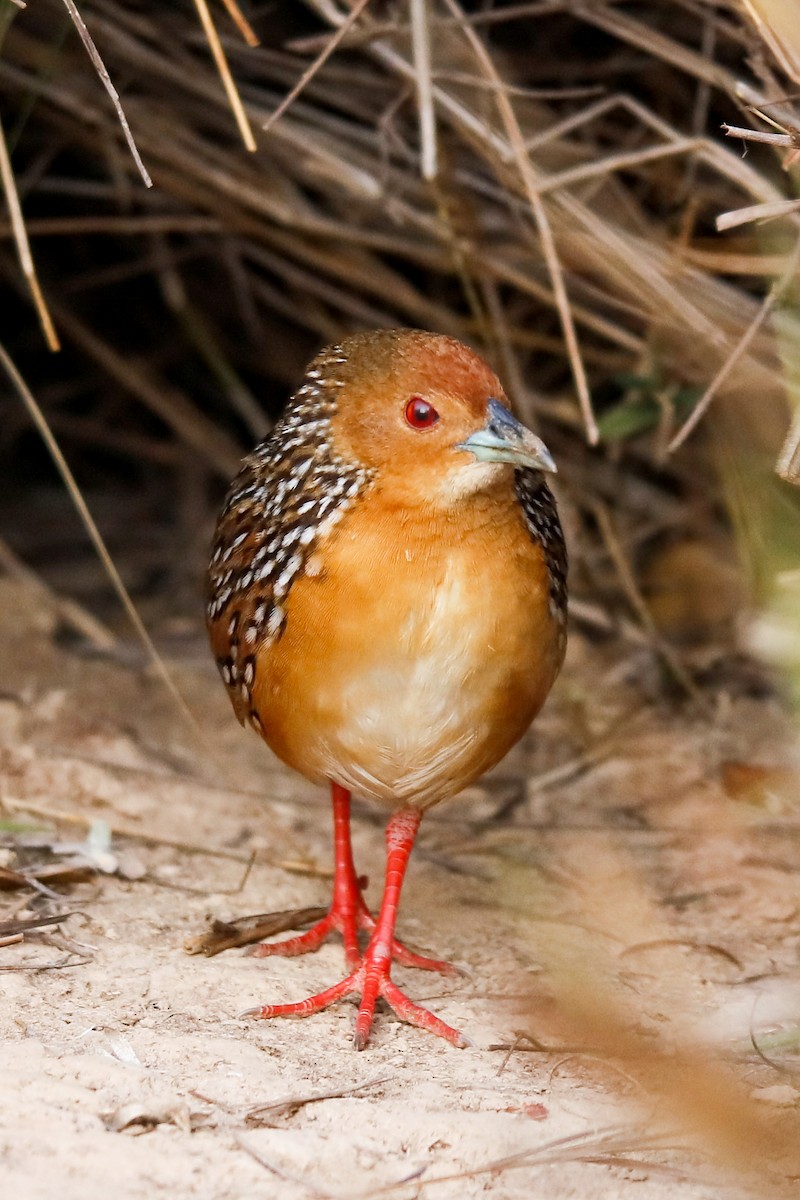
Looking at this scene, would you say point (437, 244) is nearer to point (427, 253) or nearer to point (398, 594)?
point (427, 253)

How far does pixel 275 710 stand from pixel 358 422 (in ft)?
2.07

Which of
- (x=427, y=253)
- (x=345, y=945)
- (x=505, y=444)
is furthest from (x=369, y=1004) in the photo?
(x=427, y=253)

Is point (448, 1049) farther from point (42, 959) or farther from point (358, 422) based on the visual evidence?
point (358, 422)

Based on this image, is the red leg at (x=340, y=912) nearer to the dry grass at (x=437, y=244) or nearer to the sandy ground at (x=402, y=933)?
the sandy ground at (x=402, y=933)

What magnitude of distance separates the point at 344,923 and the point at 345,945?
0.22ft

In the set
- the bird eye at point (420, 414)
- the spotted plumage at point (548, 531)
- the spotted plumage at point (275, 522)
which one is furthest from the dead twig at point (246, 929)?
the bird eye at point (420, 414)

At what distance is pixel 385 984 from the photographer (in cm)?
323

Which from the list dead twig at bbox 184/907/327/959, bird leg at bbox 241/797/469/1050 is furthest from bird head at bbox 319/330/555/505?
dead twig at bbox 184/907/327/959

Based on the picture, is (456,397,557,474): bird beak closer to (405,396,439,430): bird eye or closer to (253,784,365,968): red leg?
(405,396,439,430): bird eye

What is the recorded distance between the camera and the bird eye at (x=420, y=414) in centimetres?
303

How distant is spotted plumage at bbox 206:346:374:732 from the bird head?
0.26ft

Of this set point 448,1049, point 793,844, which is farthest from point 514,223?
point 448,1049

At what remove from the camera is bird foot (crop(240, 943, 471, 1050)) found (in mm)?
3064

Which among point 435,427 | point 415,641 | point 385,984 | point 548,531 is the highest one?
point 435,427
